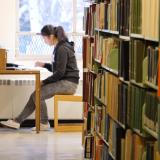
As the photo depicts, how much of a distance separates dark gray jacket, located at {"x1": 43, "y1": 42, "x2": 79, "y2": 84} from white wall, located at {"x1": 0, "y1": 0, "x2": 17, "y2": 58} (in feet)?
2.85

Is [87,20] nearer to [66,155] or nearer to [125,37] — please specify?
[66,155]

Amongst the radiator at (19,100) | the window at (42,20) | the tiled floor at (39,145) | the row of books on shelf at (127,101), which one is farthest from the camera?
the window at (42,20)

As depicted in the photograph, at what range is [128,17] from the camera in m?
3.42

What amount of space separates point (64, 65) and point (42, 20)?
1338 millimetres

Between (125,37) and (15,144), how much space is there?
279 cm

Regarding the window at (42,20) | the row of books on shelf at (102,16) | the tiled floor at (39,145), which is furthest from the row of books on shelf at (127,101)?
the window at (42,20)

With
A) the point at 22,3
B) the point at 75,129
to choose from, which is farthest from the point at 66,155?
the point at 22,3

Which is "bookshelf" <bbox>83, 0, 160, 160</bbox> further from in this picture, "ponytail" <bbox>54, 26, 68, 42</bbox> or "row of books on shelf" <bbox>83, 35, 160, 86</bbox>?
"ponytail" <bbox>54, 26, 68, 42</bbox>

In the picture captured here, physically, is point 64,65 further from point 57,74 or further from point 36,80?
point 36,80

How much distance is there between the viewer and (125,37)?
355cm

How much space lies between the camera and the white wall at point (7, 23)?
6914 mm

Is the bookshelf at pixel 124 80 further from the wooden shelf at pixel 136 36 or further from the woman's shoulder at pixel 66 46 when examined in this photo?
the woman's shoulder at pixel 66 46

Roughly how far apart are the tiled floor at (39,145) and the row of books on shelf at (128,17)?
4.59 ft

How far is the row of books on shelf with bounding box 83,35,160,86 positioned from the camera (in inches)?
114
